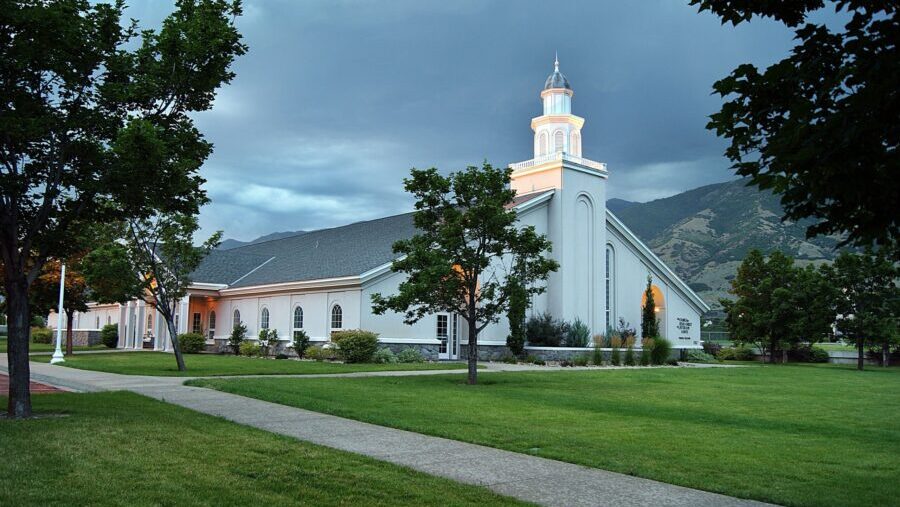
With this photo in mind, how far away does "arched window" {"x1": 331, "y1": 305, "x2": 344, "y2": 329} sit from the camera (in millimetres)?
32562

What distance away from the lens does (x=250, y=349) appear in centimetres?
3591

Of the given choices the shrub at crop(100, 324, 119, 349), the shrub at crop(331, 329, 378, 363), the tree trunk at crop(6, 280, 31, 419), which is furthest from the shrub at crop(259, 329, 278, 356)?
the tree trunk at crop(6, 280, 31, 419)

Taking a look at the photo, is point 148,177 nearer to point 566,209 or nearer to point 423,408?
point 423,408

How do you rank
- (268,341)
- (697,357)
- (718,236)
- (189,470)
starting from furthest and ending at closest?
1. (718,236)
2. (697,357)
3. (268,341)
4. (189,470)

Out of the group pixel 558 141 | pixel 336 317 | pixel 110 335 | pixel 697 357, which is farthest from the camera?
pixel 110 335

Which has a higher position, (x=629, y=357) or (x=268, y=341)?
(x=268, y=341)

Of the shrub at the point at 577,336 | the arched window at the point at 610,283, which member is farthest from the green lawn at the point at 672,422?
the arched window at the point at 610,283

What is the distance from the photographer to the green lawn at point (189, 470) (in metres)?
6.68

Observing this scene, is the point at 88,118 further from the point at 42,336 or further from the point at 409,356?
the point at 42,336

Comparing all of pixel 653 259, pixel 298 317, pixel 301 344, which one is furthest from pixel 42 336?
pixel 653 259

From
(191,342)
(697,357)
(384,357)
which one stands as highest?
(191,342)

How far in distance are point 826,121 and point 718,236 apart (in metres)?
166

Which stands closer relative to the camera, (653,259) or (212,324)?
(653,259)

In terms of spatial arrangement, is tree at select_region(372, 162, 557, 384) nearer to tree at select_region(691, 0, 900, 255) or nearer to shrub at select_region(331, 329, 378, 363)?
shrub at select_region(331, 329, 378, 363)
